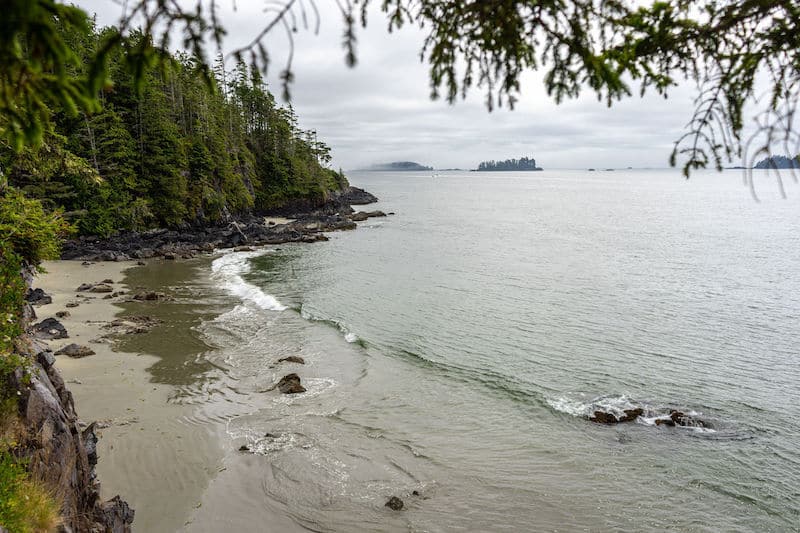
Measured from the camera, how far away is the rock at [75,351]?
56.0ft

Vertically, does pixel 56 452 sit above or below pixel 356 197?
below

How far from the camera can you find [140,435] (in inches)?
484

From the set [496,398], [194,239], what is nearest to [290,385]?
[496,398]

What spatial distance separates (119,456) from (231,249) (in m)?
38.6

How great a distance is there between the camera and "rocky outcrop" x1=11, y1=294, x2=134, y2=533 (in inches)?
263

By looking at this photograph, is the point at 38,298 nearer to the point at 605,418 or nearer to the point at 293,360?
the point at 293,360

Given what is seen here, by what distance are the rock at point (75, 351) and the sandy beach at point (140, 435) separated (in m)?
0.29

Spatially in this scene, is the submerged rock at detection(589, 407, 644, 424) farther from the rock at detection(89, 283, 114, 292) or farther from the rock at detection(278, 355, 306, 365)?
the rock at detection(89, 283, 114, 292)

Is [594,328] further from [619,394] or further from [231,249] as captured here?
[231,249]

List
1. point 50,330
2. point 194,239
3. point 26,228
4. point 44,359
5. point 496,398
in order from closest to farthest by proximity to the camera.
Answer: point 44,359
point 26,228
point 496,398
point 50,330
point 194,239

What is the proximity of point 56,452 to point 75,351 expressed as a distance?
12.2 metres

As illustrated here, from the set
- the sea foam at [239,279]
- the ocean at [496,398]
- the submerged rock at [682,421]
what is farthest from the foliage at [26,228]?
the submerged rock at [682,421]

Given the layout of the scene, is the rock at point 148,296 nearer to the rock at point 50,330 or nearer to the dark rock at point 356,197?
the rock at point 50,330

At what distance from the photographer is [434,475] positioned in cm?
1191
